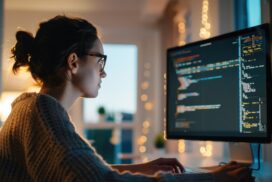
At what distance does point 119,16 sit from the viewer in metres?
5.38

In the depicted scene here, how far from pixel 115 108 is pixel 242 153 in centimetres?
384

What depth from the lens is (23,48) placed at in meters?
1.23

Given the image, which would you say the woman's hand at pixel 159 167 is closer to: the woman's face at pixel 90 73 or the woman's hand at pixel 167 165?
the woman's hand at pixel 167 165

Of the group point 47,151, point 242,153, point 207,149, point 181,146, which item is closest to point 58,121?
point 47,151

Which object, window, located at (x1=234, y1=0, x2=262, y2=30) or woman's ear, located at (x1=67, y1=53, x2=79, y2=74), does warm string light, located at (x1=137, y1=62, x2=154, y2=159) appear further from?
woman's ear, located at (x1=67, y1=53, x2=79, y2=74)

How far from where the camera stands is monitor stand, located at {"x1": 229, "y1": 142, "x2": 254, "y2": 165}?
153cm

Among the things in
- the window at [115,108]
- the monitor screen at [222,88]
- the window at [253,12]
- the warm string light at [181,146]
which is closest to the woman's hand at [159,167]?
the monitor screen at [222,88]

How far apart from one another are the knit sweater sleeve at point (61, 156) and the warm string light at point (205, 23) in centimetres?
178

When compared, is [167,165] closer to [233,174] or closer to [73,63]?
[233,174]

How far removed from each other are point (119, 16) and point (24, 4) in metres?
1.22

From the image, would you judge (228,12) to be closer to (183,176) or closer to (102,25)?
(183,176)

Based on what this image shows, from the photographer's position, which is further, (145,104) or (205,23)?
(145,104)

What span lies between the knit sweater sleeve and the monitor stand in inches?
24.0

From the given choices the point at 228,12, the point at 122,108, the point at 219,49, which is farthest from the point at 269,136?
the point at 122,108
